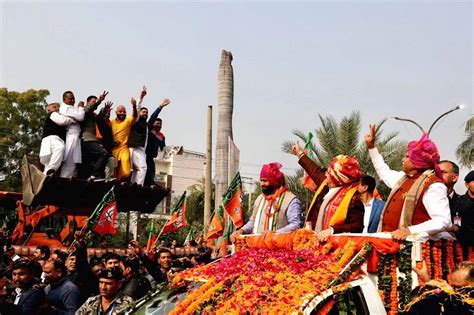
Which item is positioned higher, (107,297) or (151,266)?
(151,266)

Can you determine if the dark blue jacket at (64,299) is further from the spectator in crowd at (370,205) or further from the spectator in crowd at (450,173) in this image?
the spectator in crowd at (450,173)

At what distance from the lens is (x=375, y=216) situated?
589cm

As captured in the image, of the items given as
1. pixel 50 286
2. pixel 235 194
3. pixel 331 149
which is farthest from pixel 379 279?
pixel 331 149

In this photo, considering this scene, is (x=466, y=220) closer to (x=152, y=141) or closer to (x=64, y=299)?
(x=64, y=299)

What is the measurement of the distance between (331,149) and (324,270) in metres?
17.0

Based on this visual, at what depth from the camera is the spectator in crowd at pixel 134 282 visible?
6.07m

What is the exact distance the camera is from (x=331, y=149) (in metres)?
20.9

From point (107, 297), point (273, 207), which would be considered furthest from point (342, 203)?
point (107, 297)

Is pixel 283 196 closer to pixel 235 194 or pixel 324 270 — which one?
pixel 324 270

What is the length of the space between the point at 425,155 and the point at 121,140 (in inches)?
360

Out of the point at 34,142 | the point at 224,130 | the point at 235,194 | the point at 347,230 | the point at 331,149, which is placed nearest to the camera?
the point at 347,230

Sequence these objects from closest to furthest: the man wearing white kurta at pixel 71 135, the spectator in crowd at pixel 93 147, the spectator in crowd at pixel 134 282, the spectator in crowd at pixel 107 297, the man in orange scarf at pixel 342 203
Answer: the man in orange scarf at pixel 342 203 < the spectator in crowd at pixel 107 297 < the spectator in crowd at pixel 134 282 < the man wearing white kurta at pixel 71 135 < the spectator in crowd at pixel 93 147

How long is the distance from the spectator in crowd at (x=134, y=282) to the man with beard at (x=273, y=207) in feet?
3.56

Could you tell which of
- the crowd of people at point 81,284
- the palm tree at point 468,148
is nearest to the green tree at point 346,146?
the palm tree at point 468,148
